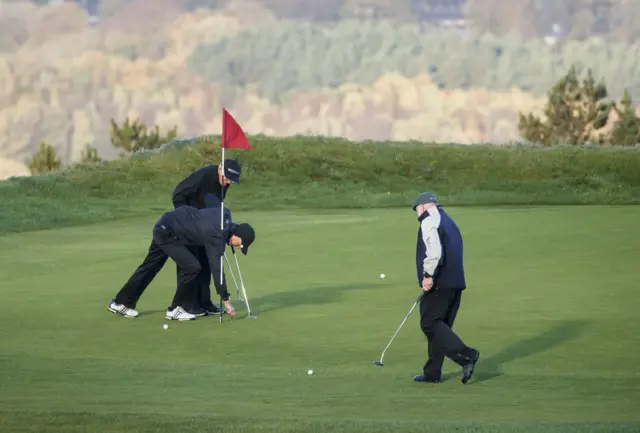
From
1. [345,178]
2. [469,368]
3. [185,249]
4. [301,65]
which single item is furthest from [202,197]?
[301,65]

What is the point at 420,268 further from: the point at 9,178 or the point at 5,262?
the point at 9,178

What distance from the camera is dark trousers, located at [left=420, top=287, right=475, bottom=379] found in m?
13.5

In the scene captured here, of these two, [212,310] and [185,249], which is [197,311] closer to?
[212,310]

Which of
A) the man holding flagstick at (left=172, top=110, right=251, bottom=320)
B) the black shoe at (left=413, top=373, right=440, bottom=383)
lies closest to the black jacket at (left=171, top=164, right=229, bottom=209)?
the man holding flagstick at (left=172, top=110, right=251, bottom=320)

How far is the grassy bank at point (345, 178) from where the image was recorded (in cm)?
3869

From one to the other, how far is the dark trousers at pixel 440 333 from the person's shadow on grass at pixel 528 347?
42cm

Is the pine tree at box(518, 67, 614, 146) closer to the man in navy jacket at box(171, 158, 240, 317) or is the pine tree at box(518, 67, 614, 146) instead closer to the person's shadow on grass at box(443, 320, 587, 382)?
the man in navy jacket at box(171, 158, 240, 317)

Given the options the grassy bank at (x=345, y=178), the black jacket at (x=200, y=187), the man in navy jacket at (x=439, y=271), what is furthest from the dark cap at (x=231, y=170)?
the grassy bank at (x=345, y=178)

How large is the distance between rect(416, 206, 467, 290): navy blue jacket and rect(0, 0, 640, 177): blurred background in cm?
13433

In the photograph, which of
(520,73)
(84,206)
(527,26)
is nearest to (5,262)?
(84,206)

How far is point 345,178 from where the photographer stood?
4362cm

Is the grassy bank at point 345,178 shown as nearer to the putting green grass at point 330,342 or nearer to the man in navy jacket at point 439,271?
the putting green grass at point 330,342

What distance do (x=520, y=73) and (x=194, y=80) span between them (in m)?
42.5

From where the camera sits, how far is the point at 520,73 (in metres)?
156
